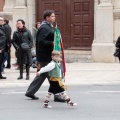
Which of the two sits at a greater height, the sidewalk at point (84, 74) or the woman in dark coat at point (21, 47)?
the woman in dark coat at point (21, 47)

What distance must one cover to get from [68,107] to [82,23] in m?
11.6

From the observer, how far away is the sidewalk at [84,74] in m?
15.0

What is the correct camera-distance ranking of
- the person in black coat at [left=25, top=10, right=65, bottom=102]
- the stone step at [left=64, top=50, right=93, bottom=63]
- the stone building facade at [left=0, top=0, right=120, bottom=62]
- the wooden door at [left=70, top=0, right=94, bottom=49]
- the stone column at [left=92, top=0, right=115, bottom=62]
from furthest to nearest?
the wooden door at [left=70, top=0, right=94, bottom=49], the stone step at [left=64, top=50, right=93, bottom=63], the stone column at [left=92, top=0, right=115, bottom=62], the stone building facade at [left=0, top=0, right=120, bottom=62], the person in black coat at [left=25, top=10, right=65, bottom=102]

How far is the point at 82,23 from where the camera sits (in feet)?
71.7

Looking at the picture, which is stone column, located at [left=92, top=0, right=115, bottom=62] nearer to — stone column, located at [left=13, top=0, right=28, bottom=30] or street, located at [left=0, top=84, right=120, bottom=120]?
stone column, located at [left=13, top=0, right=28, bottom=30]

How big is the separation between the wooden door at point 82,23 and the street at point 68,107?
8.34 meters

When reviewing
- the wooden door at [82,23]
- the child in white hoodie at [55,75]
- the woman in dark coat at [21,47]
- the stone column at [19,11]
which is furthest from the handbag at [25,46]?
the stone column at [19,11]

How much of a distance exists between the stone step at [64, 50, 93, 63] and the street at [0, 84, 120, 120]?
749 cm

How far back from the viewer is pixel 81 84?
47.9ft

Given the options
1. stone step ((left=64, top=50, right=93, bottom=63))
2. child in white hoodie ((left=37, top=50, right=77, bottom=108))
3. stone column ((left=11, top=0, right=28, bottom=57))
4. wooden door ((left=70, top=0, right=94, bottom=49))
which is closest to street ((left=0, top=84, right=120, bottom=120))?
child in white hoodie ((left=37, top=50, right=77, bottom=108))

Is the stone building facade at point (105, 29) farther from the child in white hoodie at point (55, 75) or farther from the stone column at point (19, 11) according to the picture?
the child in white hoodie at point (55, 75)

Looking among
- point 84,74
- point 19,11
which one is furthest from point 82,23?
point 84,74

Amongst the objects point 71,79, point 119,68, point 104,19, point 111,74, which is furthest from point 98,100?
point 104,19

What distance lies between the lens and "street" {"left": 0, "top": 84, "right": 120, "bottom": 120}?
31.1ft
